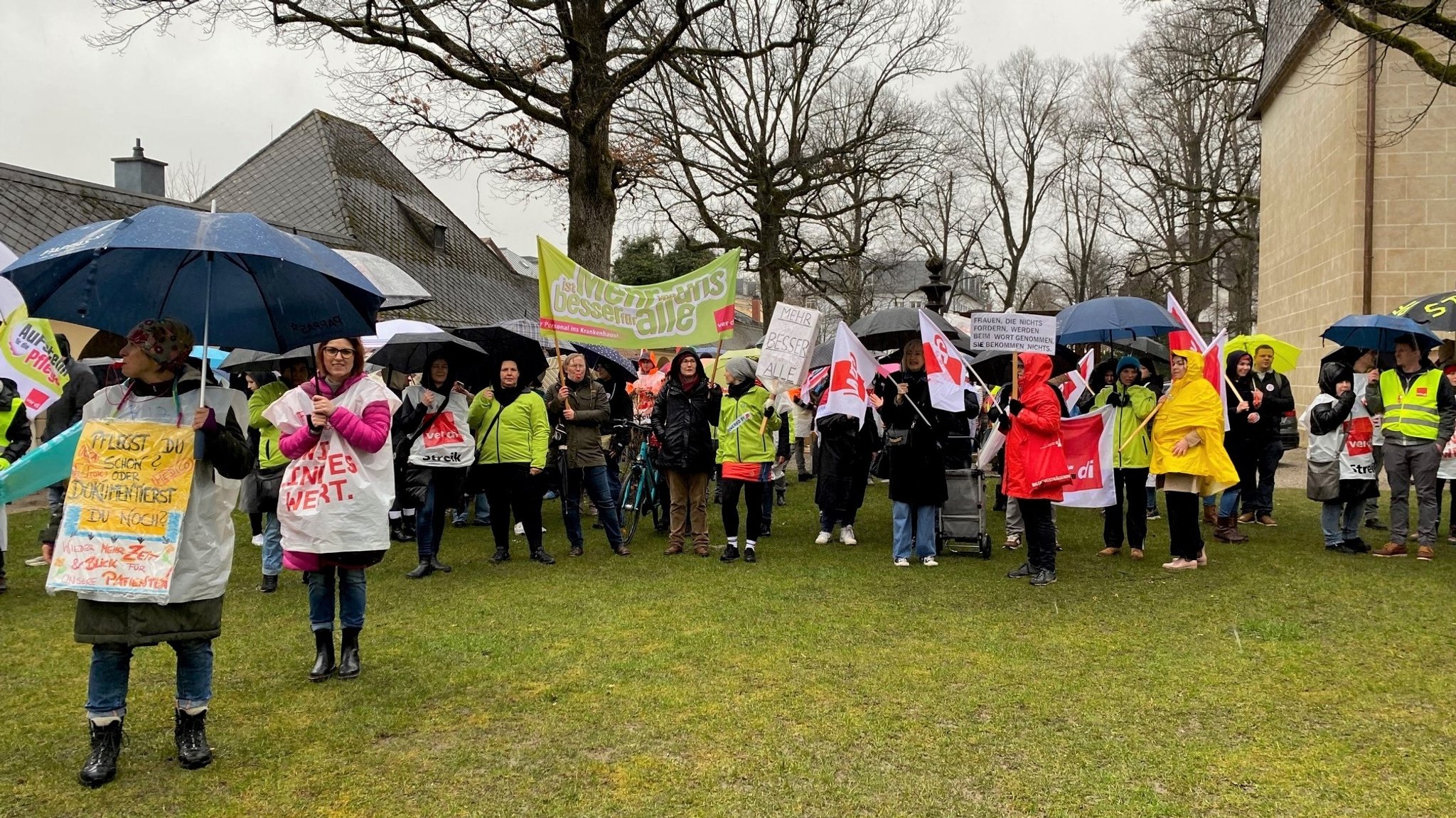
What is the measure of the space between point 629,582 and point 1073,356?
5.85 meters

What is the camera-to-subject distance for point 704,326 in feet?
29.9

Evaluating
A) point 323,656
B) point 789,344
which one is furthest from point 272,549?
point 789,344

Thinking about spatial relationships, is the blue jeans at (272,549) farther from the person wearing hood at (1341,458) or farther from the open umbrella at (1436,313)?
the open umbrella at (1436,313)

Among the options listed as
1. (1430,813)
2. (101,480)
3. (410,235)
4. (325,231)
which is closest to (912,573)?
(1430,813)

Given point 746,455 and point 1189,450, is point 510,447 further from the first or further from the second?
point 1189,450

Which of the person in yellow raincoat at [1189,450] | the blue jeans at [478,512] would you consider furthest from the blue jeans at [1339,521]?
the blue jeans at [478,512]

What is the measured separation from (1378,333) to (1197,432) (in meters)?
2.39

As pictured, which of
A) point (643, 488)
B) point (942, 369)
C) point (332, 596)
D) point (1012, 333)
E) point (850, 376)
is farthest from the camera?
point (643, 488)

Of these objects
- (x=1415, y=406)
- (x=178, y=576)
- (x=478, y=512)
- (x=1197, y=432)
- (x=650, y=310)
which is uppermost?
(x=650, y=310)

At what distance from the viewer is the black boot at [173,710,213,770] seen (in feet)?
13.1

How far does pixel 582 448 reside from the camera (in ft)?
29.6

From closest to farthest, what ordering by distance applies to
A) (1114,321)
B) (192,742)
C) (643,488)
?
1. (192,742)
2. (1114,321)
3. (643,488)

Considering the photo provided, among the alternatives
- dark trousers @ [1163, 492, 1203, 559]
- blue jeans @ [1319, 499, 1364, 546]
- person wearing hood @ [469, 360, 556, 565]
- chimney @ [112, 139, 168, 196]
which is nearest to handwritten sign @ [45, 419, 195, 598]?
person wearing hood @ [469, 360, 556, 565]

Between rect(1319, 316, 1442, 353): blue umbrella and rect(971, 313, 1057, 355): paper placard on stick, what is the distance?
318 cm
